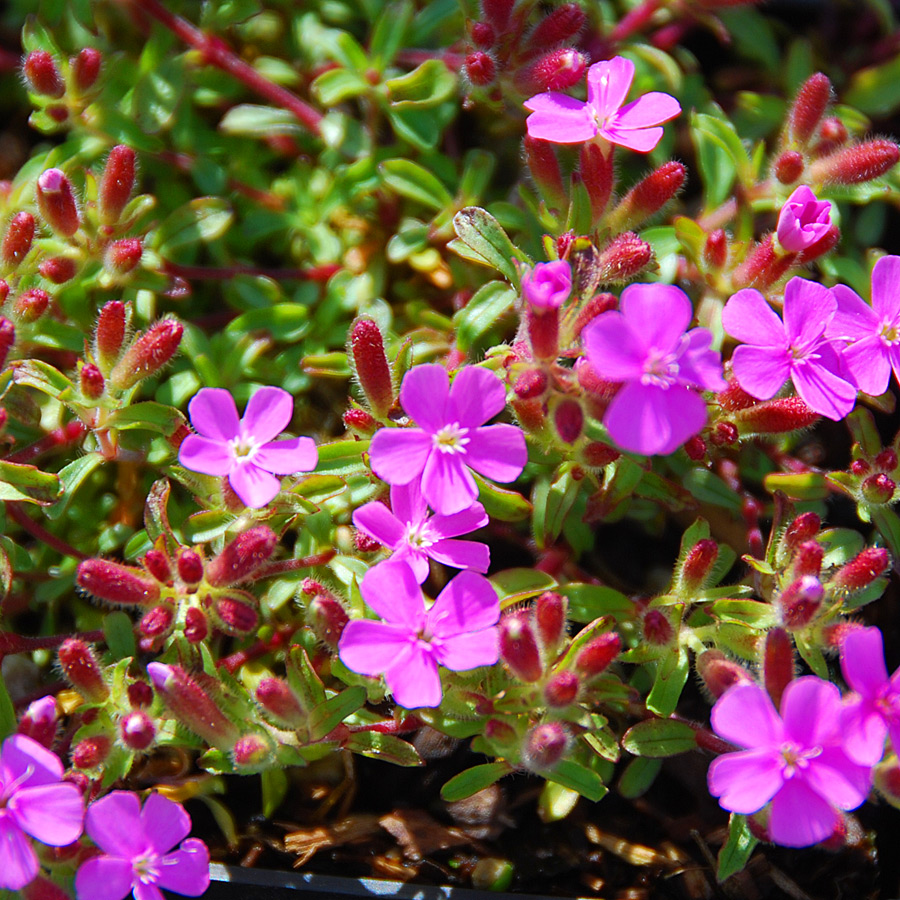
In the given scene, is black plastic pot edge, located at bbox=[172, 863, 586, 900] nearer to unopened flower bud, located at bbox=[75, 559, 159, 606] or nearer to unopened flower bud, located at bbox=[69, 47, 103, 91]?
unopened flower bud, located at bbox=[75, 559, 159, 606]

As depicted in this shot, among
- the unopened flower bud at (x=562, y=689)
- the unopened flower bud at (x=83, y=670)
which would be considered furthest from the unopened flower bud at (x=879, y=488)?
the unopened flower bud at (x=83, y=670)

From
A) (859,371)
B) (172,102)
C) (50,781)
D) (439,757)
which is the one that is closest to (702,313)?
(859,371)

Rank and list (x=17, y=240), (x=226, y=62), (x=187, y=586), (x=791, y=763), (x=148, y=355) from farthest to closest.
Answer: (x=226, y=62) < (x=17, y=240) < (x=148, y=355) < (x=187, y=586) < (x=791, y=763)

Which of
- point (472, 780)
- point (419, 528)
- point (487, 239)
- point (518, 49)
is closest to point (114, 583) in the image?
point (419, 528)

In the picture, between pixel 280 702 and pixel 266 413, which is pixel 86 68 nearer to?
pixel 266 413

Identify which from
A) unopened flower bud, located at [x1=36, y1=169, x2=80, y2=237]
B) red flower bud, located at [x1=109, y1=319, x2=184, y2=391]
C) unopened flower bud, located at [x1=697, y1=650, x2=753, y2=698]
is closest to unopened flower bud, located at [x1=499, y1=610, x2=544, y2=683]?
unopened flower bud, located at [x1=697, y1=650, x2=753, y2=698]

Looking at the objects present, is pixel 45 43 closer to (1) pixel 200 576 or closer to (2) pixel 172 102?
(2) pixel 172 102
